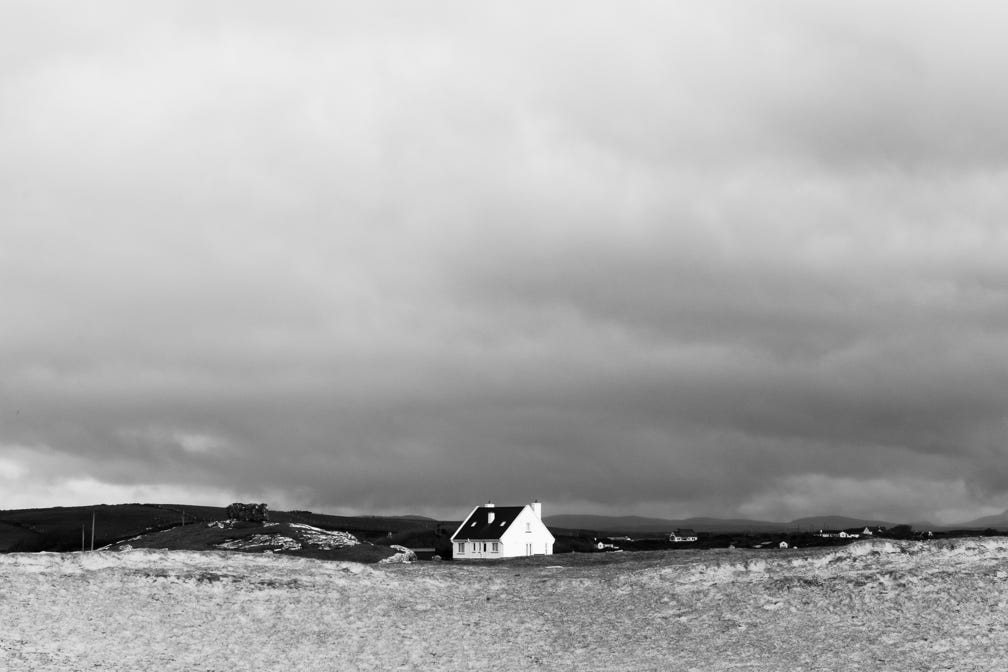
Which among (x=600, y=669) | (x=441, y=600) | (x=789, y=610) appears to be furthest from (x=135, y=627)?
(x=789, y=610)

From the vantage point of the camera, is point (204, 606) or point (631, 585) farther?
point (631, 585)

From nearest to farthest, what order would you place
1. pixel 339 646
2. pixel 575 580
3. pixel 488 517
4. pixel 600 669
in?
pixel 600 669 < pixel 339 646 < pixel 575 580 < pixel 488 517

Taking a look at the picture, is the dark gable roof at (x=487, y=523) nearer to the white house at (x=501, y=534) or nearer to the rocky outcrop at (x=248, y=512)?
the white house at (x=501, y=534)

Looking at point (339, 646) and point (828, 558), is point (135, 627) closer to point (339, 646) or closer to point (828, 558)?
point (339, 646)

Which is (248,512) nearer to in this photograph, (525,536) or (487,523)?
(487,523)

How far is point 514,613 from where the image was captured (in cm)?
4028

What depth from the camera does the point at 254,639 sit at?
121 feet

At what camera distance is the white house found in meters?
126

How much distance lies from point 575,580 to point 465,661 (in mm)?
11264

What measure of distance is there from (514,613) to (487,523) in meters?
91.3

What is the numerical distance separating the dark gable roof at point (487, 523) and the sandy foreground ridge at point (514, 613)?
80.5 meters

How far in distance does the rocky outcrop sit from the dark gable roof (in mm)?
25007

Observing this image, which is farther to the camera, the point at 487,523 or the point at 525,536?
the point at 487,523

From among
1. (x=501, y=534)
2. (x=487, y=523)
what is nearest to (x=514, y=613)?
(x=501, y=534)
